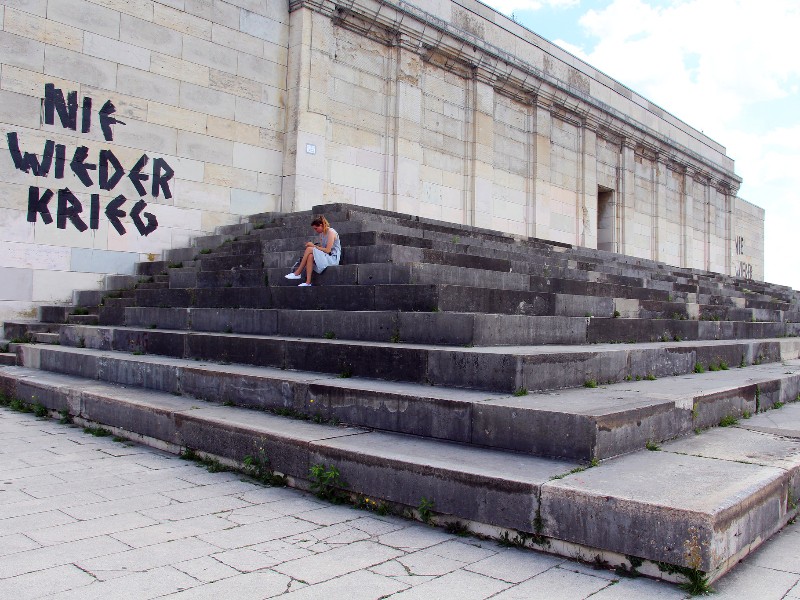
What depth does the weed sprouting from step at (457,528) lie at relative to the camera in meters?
4.05

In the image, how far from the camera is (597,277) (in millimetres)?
11125

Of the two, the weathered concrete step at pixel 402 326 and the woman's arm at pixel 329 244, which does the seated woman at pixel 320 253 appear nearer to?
the woman's arm at pixel 329 244

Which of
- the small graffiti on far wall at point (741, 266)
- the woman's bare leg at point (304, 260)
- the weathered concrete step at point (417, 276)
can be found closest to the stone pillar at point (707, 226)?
the small graffiti on far wall at point (741, 266)

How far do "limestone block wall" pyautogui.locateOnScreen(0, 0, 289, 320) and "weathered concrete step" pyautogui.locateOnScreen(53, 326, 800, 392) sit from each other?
3.73m

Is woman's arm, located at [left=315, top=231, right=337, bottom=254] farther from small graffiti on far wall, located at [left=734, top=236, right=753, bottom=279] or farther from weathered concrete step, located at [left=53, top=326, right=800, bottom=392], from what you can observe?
small graffiti on far wall, located at [left=734, top=236, right=753, bottom=279]

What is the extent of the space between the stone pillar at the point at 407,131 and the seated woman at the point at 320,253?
7.97 m

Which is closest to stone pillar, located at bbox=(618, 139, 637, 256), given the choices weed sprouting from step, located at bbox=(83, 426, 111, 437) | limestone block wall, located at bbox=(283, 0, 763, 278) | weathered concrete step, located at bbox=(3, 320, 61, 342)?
limestone block wall, located at bbox=(283, 0, 763, 278)

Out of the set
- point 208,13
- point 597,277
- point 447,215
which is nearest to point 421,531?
point 597,277

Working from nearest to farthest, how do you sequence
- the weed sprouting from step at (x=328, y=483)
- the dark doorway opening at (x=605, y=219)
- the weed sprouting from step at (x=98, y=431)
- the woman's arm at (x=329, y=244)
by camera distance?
the weed sprouting from step at (x=328, y=483) → the weed sprouting from step at (x=98, y=431) → the woman's arm at (x=329, y=244) → the dark doorway opening at (x=605, y=219)

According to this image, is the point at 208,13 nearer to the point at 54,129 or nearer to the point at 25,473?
the point at 54,129

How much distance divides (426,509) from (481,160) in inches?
611

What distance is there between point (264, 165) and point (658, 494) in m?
12.6

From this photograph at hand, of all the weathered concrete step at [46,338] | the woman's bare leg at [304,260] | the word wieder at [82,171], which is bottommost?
the weathered concrete step at [46,338]

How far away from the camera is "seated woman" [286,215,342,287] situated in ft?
27.7
